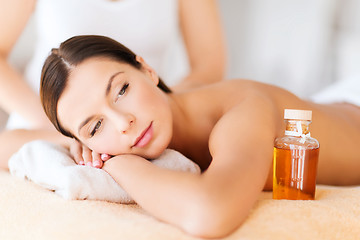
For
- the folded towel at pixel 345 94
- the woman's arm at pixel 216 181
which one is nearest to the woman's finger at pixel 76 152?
the woman's arm at pixel 216 181

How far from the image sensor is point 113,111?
0.99 m

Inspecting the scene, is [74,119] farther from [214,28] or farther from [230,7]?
[230,7]

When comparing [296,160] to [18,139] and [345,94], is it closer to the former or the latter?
[18,139]

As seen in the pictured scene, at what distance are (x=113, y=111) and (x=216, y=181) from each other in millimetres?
322

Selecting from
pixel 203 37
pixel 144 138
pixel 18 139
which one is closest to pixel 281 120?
pixel 144 138

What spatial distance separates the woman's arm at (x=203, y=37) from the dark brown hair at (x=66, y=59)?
76 centimetres

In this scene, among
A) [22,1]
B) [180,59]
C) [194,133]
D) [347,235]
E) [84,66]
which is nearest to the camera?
[347,235]

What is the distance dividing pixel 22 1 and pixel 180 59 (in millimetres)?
1518

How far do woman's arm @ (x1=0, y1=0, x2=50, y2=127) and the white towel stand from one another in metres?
0.42

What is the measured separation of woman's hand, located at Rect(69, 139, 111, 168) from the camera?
1031 millimetres

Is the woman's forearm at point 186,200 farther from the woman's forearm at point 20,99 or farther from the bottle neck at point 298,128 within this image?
the woman's forearm at point 20,99

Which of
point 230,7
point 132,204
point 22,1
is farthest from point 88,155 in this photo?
point 230,7

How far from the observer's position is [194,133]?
122cm

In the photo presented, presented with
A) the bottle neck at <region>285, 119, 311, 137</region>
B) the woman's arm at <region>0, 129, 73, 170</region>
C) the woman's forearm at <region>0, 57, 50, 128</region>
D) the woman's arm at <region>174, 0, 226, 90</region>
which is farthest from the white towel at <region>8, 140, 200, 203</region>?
the woman's arm at <region>174, 0, 226, 90</region>
